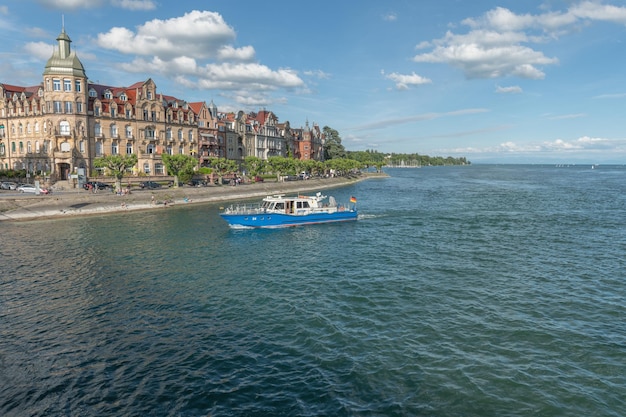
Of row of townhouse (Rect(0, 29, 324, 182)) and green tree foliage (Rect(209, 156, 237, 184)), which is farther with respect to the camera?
green tree foliage (Rect(209, 156, 237, 184))

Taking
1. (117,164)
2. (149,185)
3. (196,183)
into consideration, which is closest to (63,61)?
(117,164)

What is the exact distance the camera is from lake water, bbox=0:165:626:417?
57.6 feet

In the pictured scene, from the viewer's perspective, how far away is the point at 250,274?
36188 millimetres

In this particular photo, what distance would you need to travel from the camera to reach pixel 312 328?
2445cm

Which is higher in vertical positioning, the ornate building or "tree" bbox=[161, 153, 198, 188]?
the ornate building

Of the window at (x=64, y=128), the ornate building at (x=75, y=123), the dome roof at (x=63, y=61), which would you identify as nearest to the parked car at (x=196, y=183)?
the ornate building at (x=75, y=123)

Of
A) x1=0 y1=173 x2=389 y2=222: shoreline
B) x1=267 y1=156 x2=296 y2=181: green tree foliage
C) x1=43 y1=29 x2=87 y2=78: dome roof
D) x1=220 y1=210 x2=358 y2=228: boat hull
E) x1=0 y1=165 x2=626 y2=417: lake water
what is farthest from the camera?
x1=267 y1=156 x2=296 y2=181: green tree foliage

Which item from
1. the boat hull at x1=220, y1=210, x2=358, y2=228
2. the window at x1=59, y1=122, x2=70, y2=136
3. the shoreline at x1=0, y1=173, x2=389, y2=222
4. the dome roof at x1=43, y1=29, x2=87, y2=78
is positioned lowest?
the boat hull at x1=220, y1=210, x2=358, y2=228

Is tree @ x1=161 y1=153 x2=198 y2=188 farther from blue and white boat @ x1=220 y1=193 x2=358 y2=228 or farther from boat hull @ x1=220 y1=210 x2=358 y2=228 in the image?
boat hull @ x1=220 y1=210 x2=358 y2=228

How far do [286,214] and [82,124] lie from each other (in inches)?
2439

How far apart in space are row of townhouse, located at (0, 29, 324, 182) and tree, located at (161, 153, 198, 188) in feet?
44.5

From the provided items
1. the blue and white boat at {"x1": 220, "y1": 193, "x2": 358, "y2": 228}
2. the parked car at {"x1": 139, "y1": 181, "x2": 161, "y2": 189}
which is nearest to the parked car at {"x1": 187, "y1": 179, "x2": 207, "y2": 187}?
the parked car at {"x1": 139, "y1": 181, "x2": 161, "y2": 189}

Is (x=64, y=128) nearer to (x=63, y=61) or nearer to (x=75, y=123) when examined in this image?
(x=75, y=123)

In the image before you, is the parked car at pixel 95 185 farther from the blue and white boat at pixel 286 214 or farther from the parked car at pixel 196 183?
the blue and white boat at pixel 286 214
